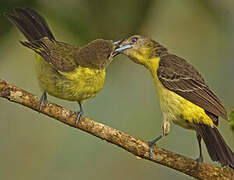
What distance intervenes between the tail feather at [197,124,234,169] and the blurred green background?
2.54ft

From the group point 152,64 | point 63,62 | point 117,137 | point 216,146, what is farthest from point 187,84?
point 63,62

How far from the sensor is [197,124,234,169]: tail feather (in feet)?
10.6

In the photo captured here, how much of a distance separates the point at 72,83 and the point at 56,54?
0.97 feet

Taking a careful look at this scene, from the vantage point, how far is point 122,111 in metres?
4.69

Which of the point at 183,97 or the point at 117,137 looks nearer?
the point at 117,137

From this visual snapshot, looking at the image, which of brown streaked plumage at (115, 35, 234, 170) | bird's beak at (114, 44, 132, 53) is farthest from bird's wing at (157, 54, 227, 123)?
bird's beak at (114, 44, 132, 53)

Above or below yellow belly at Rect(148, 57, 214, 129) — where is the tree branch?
below

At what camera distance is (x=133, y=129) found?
15.1ft

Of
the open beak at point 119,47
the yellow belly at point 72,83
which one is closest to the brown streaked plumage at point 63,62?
the yellow belly at point 72,83

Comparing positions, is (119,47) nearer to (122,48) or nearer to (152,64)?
(122,48)

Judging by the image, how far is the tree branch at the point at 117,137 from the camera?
10.5 ft

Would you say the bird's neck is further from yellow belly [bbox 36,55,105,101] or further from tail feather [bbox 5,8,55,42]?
tail feather [bbox 5,8,55,42]

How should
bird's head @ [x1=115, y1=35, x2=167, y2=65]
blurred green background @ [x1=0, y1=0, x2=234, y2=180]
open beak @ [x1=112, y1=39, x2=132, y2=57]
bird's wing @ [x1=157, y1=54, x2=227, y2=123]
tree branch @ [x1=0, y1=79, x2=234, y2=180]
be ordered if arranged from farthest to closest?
blurred green background @ [x1=0, y1=0, x2=234, y2=180]
bird's head @ [x1=115, y1=35, x2=167, y2=65]
open beak @ [x1=112, y1=39, x2=132, y2=57]
bird's wing @ [x1=157, y1=54, x2=227, y2=123]
tree branch @ [x1=0, y1=79, x2=234, y2=180]

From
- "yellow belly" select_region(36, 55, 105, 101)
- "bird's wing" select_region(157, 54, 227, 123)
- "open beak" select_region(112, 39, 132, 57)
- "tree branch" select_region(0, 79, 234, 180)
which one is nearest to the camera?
"tree branch" select_region(0, 79, 234, 180)
